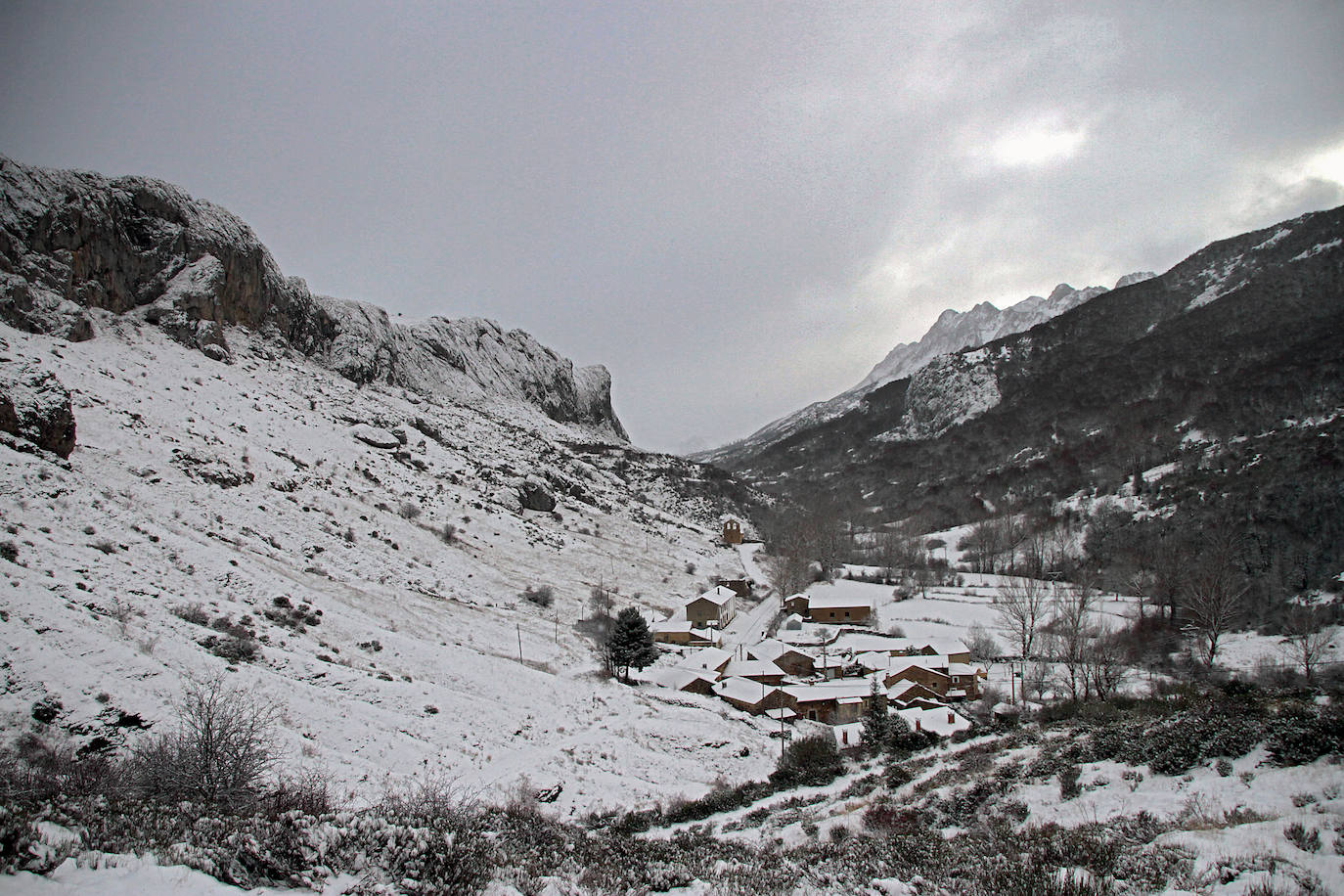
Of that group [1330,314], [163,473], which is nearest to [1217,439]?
[1330,314]

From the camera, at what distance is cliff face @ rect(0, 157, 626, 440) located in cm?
4131

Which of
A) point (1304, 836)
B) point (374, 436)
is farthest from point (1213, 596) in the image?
point (374, 436)

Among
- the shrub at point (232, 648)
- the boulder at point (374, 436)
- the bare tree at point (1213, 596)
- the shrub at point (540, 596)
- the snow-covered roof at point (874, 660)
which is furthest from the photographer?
the boulder at point (374, 436)

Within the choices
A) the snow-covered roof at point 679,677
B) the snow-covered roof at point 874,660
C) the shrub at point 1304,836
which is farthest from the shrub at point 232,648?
the snow-covered roof at point 874,660

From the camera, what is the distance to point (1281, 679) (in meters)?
29.4

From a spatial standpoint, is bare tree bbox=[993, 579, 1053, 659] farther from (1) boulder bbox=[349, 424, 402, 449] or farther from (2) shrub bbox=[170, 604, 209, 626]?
(1) boulder bbox=[349, 424, 402, 449]

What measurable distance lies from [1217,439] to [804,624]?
9495 centimetres

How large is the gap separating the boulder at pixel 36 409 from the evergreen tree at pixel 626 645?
25.8m

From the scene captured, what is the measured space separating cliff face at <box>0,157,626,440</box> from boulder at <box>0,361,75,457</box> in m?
19.0

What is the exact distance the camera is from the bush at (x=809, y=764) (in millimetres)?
20000

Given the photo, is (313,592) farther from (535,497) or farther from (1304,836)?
(535,497)

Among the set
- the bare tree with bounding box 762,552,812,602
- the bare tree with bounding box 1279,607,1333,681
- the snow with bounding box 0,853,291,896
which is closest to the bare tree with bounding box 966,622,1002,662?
the bare tree with bounding box 1279,607,1333,681

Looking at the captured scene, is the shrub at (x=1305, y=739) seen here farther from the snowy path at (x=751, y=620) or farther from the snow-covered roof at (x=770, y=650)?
the snowy path at (x=751, y=620)

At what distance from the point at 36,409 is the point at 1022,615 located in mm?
52972
